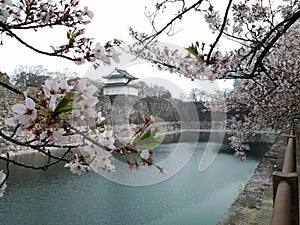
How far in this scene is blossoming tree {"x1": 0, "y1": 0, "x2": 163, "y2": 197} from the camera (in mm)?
594

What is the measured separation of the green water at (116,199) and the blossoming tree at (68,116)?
14.4 ft

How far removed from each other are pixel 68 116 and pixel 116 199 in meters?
5.87

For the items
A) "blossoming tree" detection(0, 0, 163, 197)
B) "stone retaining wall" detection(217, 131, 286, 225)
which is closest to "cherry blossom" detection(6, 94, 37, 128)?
"blossoming tree" detection(0, 0, 163, 197)

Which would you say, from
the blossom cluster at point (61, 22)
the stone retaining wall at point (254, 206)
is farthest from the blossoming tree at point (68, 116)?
the stone retaining wall at point (254, 206)

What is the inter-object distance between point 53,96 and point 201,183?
7150 millimetres

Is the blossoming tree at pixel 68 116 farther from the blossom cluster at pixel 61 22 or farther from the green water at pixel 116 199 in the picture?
the green water at pixel 116 199

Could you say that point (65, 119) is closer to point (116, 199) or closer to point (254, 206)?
point (254, 206)

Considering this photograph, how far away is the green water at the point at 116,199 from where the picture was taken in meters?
5.07

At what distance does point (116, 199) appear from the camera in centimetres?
615

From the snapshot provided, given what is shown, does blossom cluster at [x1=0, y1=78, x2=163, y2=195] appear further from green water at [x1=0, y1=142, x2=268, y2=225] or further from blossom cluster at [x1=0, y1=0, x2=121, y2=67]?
green water at [x1=0, y1=142, x2=268, y2=225]

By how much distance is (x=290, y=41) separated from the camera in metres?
3.89

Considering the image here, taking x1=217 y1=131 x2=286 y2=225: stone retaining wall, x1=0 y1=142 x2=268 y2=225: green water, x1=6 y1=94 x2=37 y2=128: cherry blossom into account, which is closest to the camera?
x1=6 y1=94 x2=37 y2=128: cherry blossom

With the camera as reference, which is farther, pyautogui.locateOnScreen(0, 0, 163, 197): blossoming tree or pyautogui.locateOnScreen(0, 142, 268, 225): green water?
pyautogui.locateOnScreen(0, 142, 268, 225): green water

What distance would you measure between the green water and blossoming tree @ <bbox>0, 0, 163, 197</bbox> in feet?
14.4
